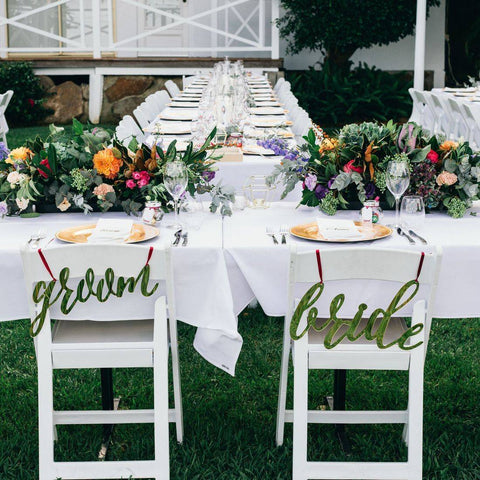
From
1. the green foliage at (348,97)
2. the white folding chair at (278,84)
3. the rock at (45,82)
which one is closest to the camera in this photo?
the white folding chair at (278,84)

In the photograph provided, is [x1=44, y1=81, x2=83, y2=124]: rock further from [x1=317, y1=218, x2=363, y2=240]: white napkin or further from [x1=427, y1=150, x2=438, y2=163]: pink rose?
[x1=317, y1=218, x2=363, y2=240]: white napkin

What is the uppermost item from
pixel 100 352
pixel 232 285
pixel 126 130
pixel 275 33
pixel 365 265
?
pixel 275 33

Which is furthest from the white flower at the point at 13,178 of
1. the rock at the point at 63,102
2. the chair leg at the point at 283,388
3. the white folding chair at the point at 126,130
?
the rock at the point at 63,102

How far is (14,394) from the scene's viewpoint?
3594 mm

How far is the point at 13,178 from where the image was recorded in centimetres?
338

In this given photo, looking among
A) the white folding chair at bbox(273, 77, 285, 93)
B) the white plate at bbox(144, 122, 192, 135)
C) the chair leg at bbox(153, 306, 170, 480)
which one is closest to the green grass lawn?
the chair leg at bbox(153, 306, 170, 480)

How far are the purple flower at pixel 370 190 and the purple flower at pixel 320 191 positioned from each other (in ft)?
0.56

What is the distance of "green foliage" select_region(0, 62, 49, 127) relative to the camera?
42.3 feet

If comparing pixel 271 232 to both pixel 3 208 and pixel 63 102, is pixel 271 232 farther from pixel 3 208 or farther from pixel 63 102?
pixel 63 102

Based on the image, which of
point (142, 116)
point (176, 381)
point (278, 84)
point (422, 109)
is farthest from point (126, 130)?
point (278, 84)

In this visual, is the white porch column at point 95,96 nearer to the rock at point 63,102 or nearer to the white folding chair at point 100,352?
the rock at point 63,102

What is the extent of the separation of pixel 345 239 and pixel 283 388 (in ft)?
1.87

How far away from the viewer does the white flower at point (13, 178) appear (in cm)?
336

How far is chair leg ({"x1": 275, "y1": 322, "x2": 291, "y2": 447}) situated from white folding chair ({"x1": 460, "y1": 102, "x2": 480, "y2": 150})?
570cm
